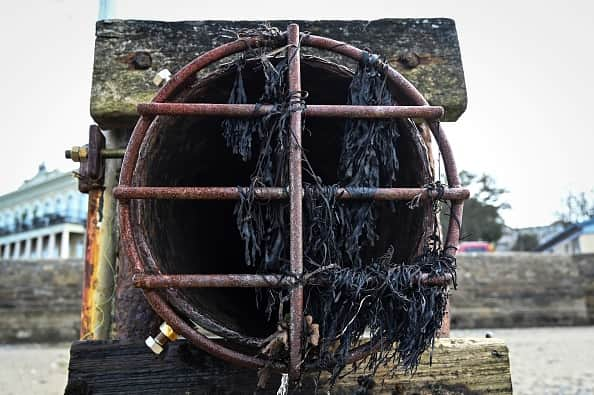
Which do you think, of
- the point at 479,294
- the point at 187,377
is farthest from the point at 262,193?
the point at 479,294

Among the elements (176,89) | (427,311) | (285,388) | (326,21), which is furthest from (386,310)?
(326,21)

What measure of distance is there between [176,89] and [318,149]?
927mm

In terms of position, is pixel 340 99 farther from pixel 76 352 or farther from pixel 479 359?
pixel 76 352

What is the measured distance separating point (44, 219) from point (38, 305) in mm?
30080

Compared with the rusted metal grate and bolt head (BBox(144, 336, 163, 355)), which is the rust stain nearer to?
bolt head (BBox(144, 336, 163, 355))

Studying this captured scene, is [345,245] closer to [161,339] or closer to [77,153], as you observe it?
[161,339]

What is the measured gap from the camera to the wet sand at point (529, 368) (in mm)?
8234

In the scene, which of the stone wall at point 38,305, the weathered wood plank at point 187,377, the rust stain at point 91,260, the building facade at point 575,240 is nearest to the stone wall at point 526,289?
the building facade at point 575,240

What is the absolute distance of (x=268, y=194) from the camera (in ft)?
4.22

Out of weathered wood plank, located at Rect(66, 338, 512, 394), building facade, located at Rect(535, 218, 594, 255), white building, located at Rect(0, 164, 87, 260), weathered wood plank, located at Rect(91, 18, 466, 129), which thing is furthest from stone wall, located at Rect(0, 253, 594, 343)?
white building, located at Rect(0, 164, 87, 260)

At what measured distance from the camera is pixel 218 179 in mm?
2281

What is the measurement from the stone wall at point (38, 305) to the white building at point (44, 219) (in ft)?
76.2

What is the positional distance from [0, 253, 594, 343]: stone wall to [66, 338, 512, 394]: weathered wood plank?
17.7 m

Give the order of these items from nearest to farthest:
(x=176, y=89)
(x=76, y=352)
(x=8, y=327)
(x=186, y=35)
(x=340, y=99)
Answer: (x=176, y=89), (x=76, y=352), (x=340, y=99), (x=186, y=35), (x=8, y=327)
